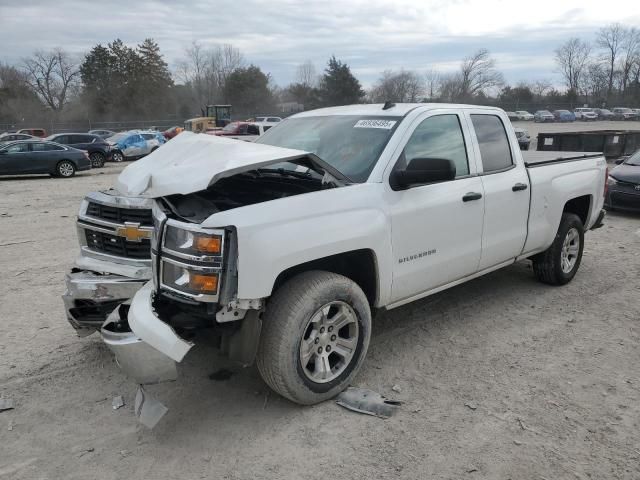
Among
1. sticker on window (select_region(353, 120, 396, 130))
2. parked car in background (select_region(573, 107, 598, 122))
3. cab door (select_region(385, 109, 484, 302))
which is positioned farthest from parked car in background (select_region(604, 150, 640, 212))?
parked car in background (select_region(573, 107, 598, 122))

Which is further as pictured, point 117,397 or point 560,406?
point 117,397

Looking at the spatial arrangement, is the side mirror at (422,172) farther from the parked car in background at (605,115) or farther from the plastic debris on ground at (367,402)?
the parked car in background at (605,115)

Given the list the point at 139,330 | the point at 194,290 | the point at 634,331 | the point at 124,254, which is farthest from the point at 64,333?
the point at 634,331

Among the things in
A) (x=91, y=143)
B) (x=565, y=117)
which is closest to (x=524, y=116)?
(x=565, y=117)

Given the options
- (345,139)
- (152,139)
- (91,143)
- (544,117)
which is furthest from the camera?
(544,117)

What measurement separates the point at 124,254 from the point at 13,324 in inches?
68.7

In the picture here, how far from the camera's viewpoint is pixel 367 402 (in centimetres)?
344

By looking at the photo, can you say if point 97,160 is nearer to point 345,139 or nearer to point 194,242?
point 345,139

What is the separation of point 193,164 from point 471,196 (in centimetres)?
221

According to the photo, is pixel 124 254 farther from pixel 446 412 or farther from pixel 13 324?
pixel 446 412

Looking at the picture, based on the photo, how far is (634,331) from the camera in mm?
4531

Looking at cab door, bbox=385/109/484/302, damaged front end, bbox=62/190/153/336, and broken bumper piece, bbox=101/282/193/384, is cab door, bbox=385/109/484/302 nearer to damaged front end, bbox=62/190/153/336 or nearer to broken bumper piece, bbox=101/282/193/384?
broken bumper piece, bbox=101/282/193/384

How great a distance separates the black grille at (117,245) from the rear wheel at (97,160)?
20.6m

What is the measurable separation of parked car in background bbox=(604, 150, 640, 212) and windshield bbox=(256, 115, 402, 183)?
24.5ft
